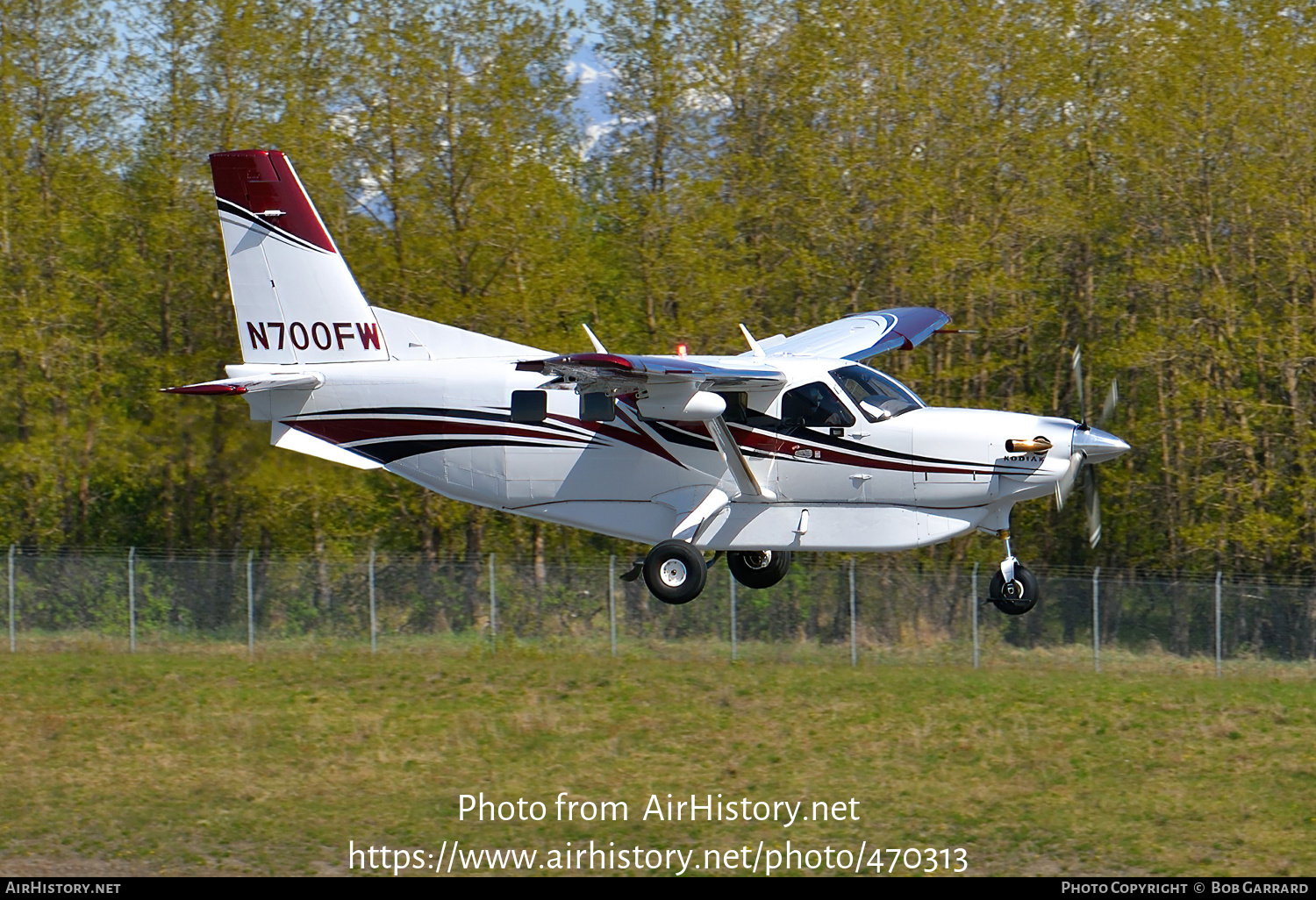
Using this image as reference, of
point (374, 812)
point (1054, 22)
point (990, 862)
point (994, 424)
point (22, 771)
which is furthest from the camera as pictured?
point (1054, 22)

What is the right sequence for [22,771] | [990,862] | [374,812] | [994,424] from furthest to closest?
[22,771] < [374,812] < [990,862] < [994,424]

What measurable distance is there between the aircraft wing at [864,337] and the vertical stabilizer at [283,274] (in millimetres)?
5228

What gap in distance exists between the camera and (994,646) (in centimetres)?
3478

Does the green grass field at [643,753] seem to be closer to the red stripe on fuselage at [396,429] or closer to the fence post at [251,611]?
the fence post at [251,611]

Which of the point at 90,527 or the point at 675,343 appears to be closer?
the point at 675,343

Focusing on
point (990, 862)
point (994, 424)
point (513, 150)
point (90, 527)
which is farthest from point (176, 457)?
point (994, 424)

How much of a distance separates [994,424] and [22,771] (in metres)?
19.5

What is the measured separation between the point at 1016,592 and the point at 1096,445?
1.86m

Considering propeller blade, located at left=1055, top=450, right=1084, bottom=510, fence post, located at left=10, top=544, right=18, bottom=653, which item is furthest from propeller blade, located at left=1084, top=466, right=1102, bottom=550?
fence post, located at left=10, top=544, right=18, bottom=653

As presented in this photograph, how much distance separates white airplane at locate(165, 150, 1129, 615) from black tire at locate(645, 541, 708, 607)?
27 mm

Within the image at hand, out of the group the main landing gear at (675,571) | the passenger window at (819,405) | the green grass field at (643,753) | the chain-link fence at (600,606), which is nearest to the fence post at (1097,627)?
the chain-link fence at (600,606)

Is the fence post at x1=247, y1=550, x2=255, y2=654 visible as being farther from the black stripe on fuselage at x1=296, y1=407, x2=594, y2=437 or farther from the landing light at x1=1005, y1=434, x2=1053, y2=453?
the landing light at x1=1005, y1=434, x2=1053, y2=453

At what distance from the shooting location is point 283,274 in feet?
65.1

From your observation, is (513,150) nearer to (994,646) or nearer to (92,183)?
(92,183)
